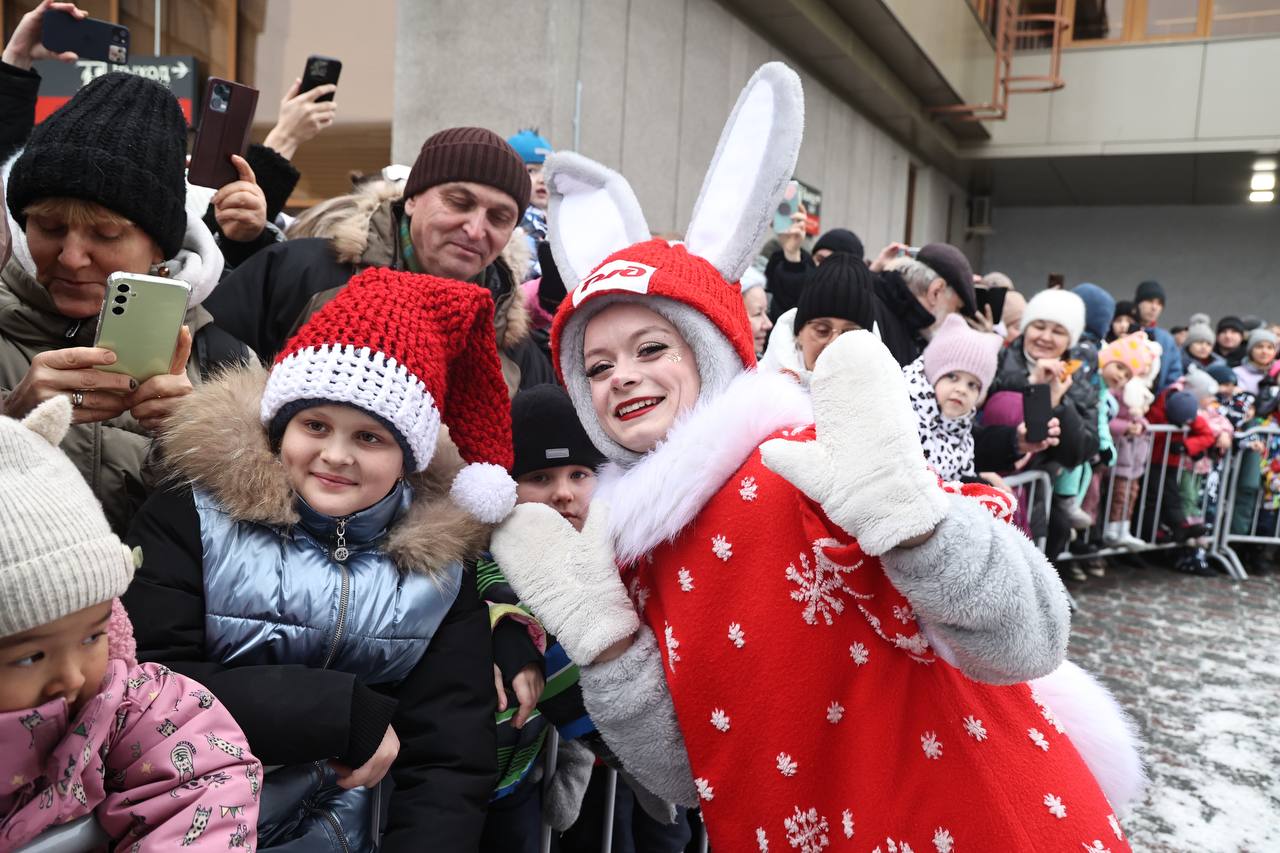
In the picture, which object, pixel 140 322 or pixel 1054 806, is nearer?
pixel 1054 806

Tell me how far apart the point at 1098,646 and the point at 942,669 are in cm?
487

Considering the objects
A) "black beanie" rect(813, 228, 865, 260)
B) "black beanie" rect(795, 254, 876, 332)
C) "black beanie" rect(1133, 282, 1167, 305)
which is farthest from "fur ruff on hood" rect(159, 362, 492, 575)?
"black beanie" rect(1133, 282, 1167, 305)

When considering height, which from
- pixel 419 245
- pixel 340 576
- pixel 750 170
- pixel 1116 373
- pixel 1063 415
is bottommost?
pixel 340 576

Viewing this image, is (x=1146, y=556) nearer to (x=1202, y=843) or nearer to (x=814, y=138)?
(x=1202, y=843)

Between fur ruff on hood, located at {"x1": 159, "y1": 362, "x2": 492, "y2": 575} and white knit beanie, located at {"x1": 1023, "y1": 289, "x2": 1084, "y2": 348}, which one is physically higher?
white knit beanie, located at {"x1": 1023, "y1": 289, "x2": 1084, "y2": 348}

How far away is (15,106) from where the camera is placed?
76.0 inches

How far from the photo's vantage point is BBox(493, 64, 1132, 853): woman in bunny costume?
130 centimetres

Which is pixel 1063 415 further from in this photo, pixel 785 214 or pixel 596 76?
pixel 596 76

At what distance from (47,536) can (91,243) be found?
888 mm

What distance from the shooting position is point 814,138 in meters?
11.6

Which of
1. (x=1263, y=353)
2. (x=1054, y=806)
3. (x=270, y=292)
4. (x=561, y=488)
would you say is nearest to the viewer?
(x=1054, y=806)

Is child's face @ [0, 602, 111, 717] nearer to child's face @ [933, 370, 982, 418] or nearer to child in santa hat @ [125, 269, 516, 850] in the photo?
child in santa hat @ [125, 269, 516, 850]

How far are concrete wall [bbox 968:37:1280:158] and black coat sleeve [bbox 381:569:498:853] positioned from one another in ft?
56.7

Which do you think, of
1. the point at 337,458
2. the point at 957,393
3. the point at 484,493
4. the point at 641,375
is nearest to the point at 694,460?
the point at 641,375
